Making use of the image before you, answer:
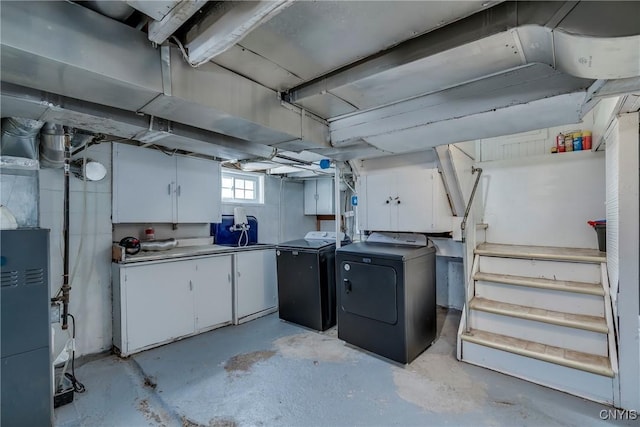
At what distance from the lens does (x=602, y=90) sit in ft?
5.71

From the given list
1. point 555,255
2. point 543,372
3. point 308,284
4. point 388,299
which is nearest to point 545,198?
point 555,255

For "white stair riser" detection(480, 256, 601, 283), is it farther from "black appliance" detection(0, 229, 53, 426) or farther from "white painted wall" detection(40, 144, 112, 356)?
"white painted wall" detection(40, 144, 112, 356)

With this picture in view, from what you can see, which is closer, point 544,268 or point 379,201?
point 544,268

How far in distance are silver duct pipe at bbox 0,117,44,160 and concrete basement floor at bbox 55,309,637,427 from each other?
5.87ft

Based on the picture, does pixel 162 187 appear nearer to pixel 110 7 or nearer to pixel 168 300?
pixel 168 300

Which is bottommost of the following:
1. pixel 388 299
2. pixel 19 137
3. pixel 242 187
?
pixel 388 299

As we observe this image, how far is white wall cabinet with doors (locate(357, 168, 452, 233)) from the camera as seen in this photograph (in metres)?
3.03

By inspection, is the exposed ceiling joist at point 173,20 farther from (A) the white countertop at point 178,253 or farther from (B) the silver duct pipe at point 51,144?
(A) the white countertop at point 178,253

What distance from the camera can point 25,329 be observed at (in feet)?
5.79

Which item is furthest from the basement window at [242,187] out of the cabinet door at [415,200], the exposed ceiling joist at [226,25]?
the exposed ceiling joist at [226,25]

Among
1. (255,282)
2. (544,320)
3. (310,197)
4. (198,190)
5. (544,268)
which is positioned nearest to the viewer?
(544,320)

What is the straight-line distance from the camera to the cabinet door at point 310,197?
548 cm

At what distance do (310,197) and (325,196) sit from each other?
0.33m

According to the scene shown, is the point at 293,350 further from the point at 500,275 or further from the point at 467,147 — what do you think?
the point at 467,147
